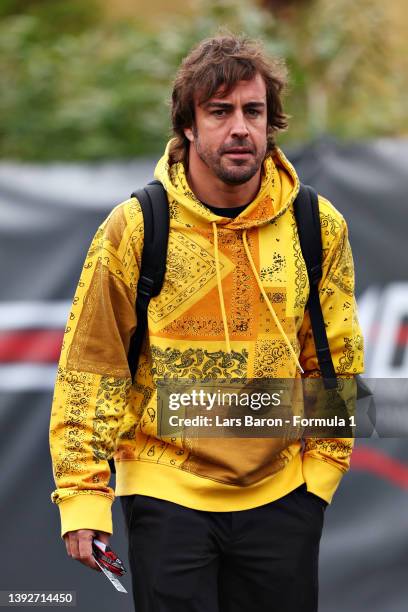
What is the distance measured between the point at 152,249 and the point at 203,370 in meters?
0.38

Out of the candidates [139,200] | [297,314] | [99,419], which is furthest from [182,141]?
[99,419]

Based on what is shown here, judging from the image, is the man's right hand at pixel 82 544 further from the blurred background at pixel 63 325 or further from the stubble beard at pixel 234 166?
the blurred background at pixel 63 325

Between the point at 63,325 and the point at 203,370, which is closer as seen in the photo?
the point at 203,370

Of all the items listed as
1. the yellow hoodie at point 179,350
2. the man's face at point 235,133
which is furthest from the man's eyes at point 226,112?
the yellow hoodie at point 179,350

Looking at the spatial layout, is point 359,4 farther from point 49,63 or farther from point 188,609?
point 188,609

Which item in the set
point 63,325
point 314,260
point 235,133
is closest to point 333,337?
point 314,260

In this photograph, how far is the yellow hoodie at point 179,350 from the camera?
3322mm

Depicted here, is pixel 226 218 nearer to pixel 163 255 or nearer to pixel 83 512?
pixel 163 255

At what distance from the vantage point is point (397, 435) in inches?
217

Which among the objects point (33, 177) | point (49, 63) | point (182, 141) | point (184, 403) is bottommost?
point (184, 403)

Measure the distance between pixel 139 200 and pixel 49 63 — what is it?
5439 mm

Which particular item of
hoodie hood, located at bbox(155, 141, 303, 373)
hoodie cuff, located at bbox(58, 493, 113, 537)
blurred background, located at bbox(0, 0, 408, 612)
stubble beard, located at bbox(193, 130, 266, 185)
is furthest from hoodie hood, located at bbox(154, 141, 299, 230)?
blurred background, located at bbox(0, 0, 408, 612)

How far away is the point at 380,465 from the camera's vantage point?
5484 millimetres

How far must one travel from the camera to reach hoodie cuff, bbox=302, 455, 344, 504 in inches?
138
